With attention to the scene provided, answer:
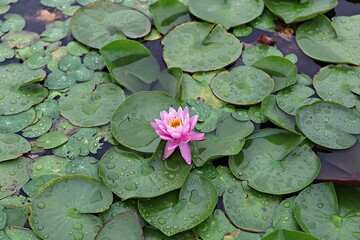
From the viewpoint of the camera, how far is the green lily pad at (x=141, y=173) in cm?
252

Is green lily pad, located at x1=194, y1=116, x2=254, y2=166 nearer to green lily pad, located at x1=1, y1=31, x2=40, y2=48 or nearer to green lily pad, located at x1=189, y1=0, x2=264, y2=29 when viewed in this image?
green lily pad, located at x1=189, y1=0, x2=264, y2=29

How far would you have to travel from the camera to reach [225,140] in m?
2.73

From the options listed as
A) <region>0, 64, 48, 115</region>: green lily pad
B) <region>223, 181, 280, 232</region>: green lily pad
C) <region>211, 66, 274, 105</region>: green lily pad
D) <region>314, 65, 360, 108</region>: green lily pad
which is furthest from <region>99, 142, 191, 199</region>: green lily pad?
<region>314, 65, 360, 108</region>: green lily pad

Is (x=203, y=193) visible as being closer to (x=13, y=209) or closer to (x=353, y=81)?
(x=13, y=209)

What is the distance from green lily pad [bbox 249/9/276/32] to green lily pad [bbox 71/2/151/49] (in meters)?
0.72

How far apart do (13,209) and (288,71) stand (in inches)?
67.9

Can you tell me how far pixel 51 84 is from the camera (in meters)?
3.08

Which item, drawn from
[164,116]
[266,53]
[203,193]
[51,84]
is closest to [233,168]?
[203,193]

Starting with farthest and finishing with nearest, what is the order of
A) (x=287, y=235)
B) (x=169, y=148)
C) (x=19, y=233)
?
(x=169, y=148) → (x=19, y=233) → (x=287, y=235)

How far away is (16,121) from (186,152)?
39.5 inches

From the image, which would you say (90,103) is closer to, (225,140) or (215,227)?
(225,140)

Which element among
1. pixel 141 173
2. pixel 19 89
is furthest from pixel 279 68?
pixel 19 89

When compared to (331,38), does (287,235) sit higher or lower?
lower

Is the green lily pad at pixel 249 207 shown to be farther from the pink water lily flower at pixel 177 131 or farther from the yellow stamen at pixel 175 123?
the yellow stamen at pixel 175 123
